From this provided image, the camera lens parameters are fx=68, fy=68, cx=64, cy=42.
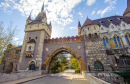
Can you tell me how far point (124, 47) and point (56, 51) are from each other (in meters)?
12.5

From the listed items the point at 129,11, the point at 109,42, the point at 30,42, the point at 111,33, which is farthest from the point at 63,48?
the point at 129,11

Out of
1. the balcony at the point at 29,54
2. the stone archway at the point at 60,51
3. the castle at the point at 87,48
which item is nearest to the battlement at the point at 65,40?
the castle at the point at 87,48

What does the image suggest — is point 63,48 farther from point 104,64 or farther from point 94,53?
point 104,64

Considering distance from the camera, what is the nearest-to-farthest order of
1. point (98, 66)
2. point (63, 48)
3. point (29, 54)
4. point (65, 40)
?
point (98, 66) → point (29, 54) → point (63, 48) → point (65, 40)

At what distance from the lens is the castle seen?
1140 cm

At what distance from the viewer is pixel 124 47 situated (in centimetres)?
1216

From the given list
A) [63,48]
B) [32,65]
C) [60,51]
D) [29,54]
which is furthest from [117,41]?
[29,54]

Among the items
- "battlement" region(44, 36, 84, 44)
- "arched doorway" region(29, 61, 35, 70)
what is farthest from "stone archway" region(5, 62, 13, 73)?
"battlement" region(44, 36, 84, 44)

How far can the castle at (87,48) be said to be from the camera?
449 inches

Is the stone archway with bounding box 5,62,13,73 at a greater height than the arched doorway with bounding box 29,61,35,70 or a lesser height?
lesser

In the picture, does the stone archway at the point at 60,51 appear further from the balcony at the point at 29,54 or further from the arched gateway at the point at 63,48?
the balcony at the point at 29,54

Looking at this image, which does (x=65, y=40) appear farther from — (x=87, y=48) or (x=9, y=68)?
(x=9, y=68)

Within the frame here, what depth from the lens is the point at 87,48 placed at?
12.3 metres

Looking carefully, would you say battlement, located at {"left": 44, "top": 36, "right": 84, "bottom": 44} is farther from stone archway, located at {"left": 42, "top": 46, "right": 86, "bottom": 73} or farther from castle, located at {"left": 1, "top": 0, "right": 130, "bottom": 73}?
stone archway, located at {"left": 42, "top": 46, "right": 86, "bottom": 73}
